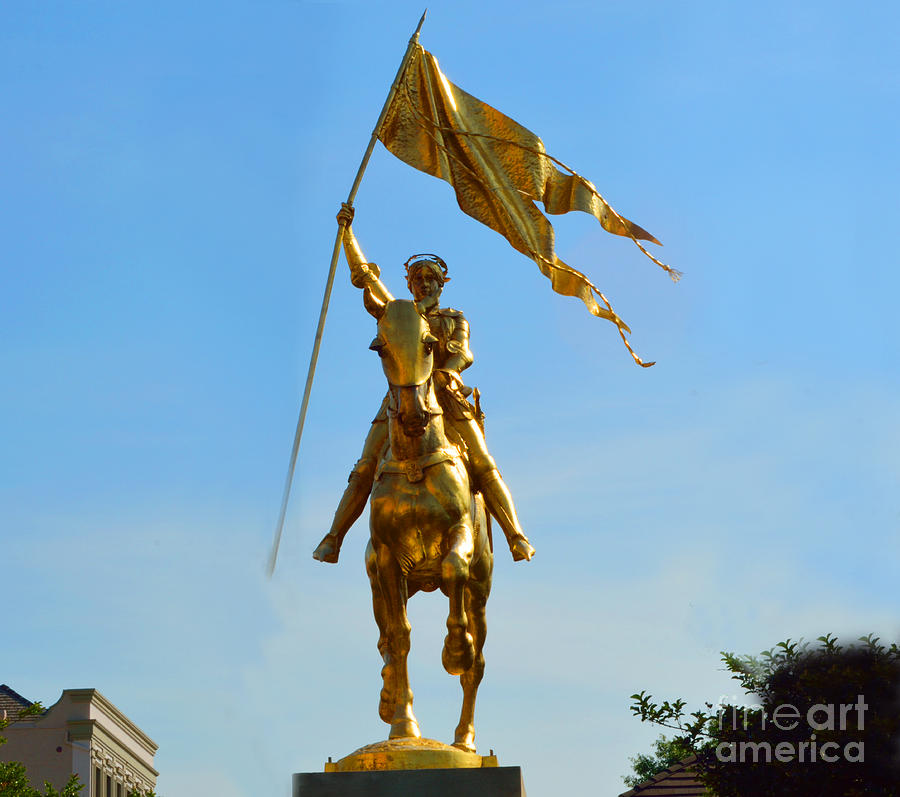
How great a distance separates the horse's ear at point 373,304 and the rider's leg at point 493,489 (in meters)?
1.01

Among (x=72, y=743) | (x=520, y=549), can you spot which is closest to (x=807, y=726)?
(x=520, y=549)

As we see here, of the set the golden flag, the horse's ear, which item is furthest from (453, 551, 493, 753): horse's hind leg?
the golden flag

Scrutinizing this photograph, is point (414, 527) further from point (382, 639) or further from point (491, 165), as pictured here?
point (491, 165)

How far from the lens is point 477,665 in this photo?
13031 mm

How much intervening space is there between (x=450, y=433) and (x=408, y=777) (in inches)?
109

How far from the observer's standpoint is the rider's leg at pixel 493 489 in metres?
13.4

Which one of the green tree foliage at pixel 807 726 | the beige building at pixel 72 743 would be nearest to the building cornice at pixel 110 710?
the beige building at pixel 72 743

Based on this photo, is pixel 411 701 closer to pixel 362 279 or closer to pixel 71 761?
pixel 362 279

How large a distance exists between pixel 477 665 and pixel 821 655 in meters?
10.7

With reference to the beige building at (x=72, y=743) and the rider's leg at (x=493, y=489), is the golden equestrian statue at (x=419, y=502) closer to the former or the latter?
the rider's leg at (x=493, y=489)

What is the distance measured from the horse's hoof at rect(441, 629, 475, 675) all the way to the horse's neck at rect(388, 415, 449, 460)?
4.28 feet

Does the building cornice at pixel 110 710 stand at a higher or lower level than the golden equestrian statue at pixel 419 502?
higher

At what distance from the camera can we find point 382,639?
12914mm

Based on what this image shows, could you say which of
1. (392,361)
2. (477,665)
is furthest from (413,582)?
(392,361)
